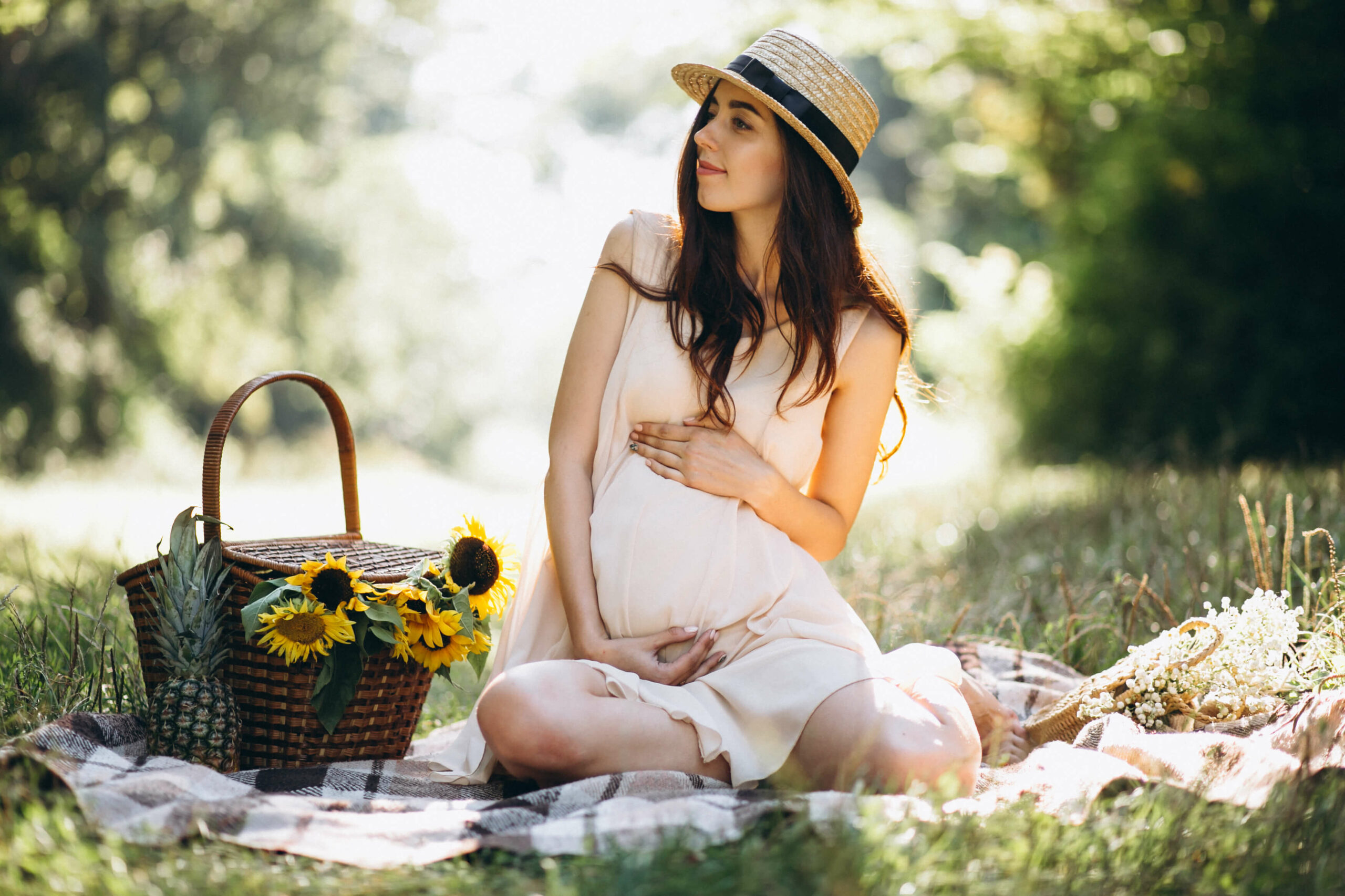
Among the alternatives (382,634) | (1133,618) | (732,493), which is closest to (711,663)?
(732,493)

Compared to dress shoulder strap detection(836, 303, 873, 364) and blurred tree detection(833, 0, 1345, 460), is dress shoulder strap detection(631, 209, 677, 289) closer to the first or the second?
dress shoulder strap detection(836, 303, 873, 364)

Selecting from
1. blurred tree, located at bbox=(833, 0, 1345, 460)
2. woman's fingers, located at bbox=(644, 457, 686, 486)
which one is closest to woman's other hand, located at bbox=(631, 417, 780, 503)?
woman's fingers, located at bbox=(644, 457, 686, 486)

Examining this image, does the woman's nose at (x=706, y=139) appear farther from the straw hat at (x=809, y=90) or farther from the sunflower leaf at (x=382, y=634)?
the sunflower leaf at (x=382, y=634)

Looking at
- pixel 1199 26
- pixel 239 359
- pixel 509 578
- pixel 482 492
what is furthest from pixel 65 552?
pixel 239 359

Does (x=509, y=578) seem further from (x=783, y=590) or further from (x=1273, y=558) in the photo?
(x=1273, y=558)

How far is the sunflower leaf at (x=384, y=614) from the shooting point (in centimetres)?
243

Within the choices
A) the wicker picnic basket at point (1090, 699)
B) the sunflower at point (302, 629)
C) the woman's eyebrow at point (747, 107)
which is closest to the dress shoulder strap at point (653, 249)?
the woman's eyebrow at point (747, 107)

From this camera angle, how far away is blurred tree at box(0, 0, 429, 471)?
11648 millimetres

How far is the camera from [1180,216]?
7527mm

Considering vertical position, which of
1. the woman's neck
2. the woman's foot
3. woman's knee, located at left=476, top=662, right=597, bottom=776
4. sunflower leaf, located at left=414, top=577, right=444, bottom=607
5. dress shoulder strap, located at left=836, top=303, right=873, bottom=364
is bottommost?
the woman's foot

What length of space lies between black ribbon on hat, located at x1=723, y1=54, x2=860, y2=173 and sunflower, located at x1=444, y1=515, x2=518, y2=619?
1267 mm

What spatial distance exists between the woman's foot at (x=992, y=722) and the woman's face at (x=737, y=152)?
133 centimetres

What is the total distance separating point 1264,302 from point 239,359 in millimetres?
11909

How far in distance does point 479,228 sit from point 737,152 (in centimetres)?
2206
